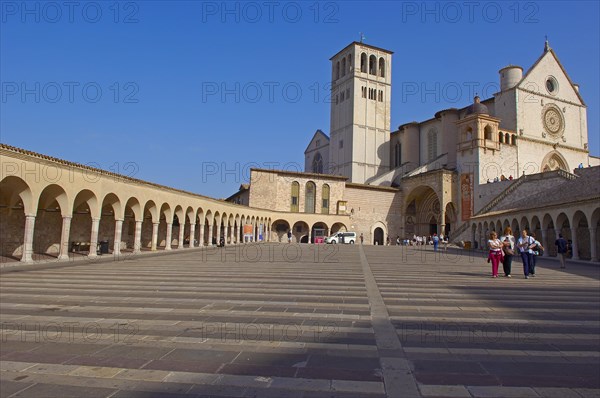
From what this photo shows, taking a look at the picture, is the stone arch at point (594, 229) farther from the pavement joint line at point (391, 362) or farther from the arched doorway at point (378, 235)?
the arched doorway at point (378, 235)

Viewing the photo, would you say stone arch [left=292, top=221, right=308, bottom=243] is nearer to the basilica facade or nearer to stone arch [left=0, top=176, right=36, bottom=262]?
the basilica facade

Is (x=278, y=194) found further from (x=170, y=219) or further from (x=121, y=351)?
(x=121, y=351)

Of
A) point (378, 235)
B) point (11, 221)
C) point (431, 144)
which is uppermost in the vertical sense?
point (431, 144)

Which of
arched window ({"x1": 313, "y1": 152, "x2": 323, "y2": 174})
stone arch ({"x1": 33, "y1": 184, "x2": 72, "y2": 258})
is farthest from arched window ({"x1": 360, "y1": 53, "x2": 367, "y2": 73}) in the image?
stone arch ({"x1": 33, "y1": 184, "x2": 72, "y2": 258})

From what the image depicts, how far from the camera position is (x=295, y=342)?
17.0ft

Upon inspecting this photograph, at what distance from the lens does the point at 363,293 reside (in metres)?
9.24

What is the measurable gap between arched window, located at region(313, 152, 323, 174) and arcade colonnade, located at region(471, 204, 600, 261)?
3840 cm

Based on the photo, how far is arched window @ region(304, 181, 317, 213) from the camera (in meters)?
51.5

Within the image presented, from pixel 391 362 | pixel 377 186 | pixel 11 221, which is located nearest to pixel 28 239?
pixel 11 221

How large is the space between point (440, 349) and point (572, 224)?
22.2 m

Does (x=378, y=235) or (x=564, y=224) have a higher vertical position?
(x=564, y=224)

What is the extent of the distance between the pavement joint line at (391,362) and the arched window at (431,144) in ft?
167

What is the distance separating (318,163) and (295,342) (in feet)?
219

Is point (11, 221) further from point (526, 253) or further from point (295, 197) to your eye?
point (295, 197)
